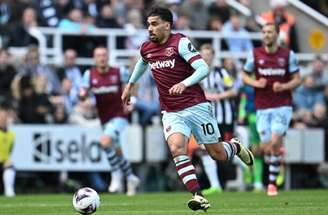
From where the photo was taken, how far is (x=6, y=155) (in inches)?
858

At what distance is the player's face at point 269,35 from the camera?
19234mm

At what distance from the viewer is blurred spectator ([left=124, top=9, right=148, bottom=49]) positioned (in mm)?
25969

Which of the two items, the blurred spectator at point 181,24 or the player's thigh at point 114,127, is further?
the blurred spectator at point 181,24

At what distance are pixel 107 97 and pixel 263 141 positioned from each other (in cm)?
307

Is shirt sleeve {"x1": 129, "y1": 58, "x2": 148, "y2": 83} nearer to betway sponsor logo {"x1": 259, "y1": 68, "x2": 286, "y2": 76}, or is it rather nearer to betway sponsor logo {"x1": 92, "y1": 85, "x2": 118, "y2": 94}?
betway sponsor logo {"x1": 259, "y1": 68, "x2": 286, "y2": 76}

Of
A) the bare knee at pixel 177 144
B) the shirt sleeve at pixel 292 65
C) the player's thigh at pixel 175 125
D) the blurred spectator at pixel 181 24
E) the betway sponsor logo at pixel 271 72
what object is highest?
the blurred spectator at pixel 181 24

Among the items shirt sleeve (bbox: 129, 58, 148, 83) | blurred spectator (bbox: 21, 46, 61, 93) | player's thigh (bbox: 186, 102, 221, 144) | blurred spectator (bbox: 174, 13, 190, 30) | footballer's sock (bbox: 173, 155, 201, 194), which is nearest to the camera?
footballer's sock (bbox: 173, 155, 201, 194)

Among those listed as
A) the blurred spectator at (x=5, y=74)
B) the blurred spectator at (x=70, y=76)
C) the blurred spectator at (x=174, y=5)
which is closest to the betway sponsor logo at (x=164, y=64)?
the blurred spectator at (x=5, y=74)

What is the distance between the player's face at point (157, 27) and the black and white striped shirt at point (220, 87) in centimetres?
629

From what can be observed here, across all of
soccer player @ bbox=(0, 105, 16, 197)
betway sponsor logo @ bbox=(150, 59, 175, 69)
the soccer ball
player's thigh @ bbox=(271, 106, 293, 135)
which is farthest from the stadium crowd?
the soccer ball

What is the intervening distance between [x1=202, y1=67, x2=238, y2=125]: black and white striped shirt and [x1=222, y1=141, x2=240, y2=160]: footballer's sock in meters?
5.26

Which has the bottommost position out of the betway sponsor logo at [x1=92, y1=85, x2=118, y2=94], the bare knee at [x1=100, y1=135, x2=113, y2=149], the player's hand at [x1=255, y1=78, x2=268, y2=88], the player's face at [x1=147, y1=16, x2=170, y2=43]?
the bare knee at [x1=100, y1=135, x2=113, y2=149]

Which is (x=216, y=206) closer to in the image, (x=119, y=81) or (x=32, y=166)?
(x=119, y=81)

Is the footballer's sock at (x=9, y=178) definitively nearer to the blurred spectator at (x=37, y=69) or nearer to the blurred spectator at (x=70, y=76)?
the blurred spectator at (x=37, y=69)
